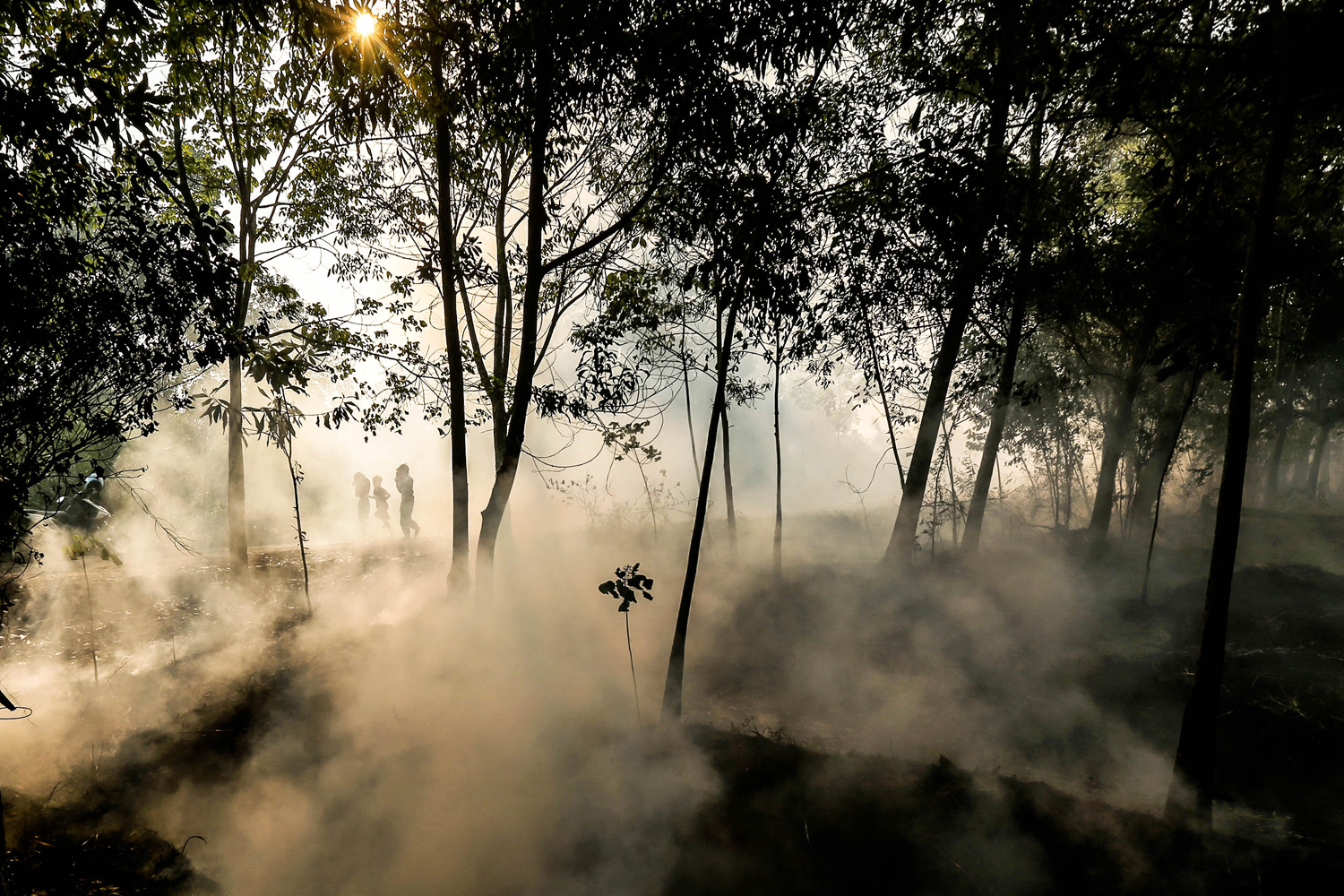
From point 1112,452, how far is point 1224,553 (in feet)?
24.4

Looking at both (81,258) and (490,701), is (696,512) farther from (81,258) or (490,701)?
(81,258)

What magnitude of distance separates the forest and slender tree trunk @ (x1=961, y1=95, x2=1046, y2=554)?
0.09 meters

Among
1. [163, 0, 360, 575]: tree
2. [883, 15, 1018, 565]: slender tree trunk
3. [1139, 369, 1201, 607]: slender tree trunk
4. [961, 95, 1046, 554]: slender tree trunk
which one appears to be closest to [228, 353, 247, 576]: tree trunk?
[163, 0, 360, 575]: tree

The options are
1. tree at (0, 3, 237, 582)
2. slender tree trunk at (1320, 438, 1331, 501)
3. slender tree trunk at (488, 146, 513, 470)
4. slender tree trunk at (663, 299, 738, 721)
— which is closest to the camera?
tree at (0, 3, 237, 582)

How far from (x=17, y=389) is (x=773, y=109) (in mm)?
6047

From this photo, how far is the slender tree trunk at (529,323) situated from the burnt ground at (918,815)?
247 cm

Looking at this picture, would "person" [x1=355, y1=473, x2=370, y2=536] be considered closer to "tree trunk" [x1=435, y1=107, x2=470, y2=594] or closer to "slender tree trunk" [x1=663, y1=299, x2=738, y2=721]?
"tree trunk" [x1=435, y1=107, x2=470, y2=594]

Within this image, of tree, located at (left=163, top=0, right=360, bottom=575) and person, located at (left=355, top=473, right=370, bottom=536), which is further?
person, located at (left=355, top=473, right=370, bottom=536)

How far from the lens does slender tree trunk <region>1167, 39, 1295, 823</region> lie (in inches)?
141

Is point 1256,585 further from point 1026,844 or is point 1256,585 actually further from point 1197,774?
point 1026,844

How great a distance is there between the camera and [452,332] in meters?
7.30

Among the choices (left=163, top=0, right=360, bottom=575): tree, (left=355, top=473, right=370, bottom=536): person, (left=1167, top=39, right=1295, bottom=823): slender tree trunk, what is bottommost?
(left=355, top=473, right=370, bottom=536): person

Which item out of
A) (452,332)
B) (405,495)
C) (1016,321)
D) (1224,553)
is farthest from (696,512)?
(405,495)

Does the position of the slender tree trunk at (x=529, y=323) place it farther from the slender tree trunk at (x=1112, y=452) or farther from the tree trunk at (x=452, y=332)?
the slender tree trunk at (x=1112, y=452)
